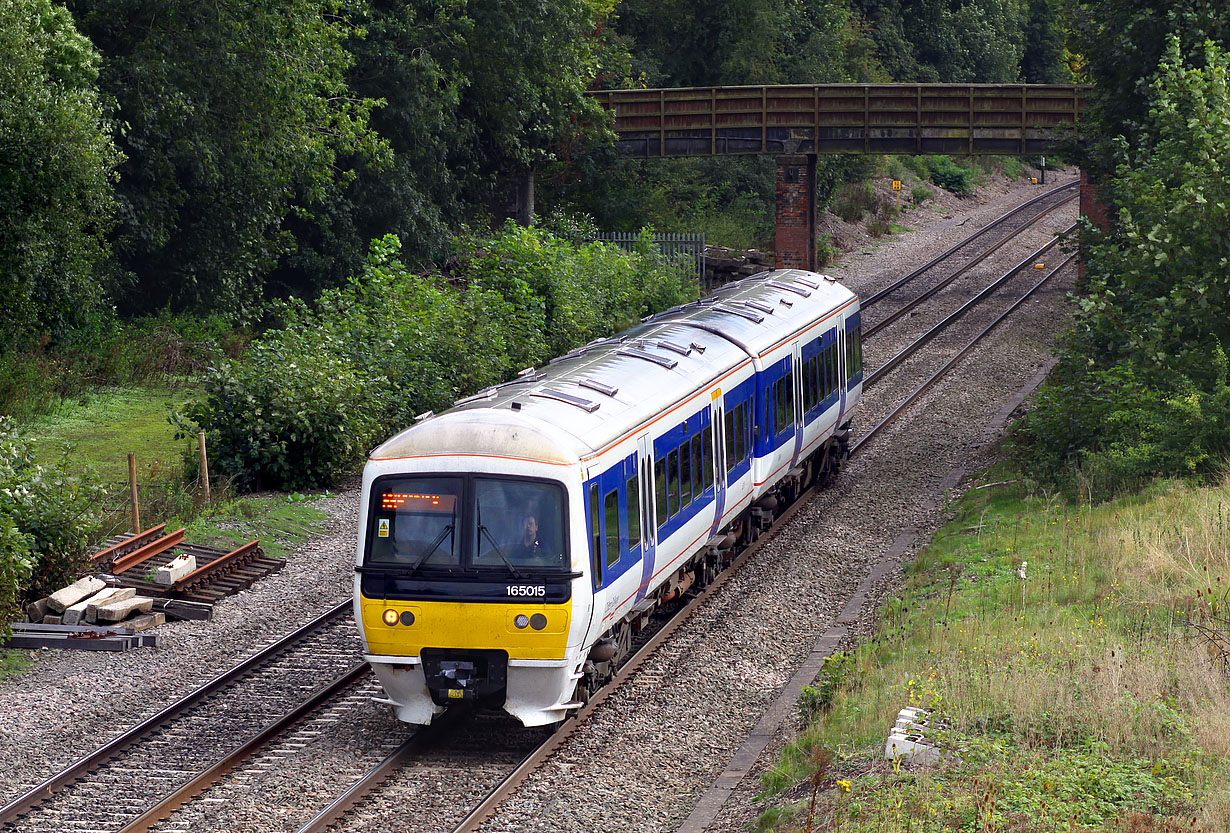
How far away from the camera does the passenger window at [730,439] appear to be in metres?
15.9

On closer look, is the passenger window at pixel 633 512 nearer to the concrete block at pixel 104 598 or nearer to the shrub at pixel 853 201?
the concrete block at pixel 104 598

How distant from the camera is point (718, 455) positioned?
612 inches

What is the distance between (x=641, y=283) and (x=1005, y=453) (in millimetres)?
13573

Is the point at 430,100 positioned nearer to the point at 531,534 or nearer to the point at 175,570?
the point at 175,570

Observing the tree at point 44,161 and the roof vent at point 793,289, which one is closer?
the roof vent at point 793,289

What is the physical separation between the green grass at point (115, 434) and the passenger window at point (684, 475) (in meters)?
9.56

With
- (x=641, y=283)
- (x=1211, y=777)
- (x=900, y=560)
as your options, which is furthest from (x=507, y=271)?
(x=1211, y=777)

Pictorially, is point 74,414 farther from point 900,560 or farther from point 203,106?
point 900,560

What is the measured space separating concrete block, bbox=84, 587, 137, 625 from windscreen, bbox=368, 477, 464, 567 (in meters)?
4.69

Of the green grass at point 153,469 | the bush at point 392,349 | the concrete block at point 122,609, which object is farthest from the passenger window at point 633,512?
the bush at point 392,349

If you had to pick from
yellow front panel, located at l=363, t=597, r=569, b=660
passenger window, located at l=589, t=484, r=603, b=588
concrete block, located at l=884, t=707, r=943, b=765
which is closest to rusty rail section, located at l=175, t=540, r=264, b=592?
yellow front panel, located at l=363, t=597, r=569, b=660

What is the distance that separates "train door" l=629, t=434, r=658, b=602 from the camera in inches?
508

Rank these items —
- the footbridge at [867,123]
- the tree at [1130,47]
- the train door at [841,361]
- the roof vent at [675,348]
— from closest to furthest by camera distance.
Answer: the roof vent at [675,348] → the train door at [841,361] → the tree at [1130,47] → the footbridge at [867,123]

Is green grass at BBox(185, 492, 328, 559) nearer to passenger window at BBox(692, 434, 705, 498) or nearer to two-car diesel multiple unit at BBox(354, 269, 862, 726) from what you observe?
two-car diesel multiple unit at BBox(354, 269, 862, 726)
